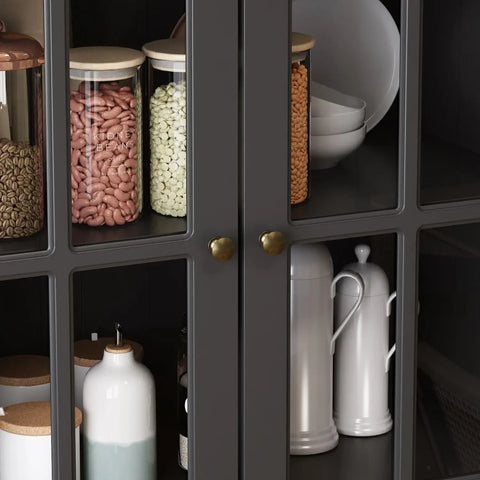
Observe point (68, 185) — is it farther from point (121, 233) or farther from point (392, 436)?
point (392, 436)

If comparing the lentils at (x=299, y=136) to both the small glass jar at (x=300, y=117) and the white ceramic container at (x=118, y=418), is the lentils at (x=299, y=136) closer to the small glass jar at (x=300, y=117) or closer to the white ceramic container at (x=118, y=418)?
the small glass jar at (x=300, y=117)

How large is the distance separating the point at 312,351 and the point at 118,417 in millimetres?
277

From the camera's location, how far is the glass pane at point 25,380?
1315 mm

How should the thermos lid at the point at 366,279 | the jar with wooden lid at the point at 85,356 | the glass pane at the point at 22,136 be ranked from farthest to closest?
the thermos lid at the point at 366,279 < the jar with wooden lid at the point at 85,356 < the glass pane at the point at 22,136

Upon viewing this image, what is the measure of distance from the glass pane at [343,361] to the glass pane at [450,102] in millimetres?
108

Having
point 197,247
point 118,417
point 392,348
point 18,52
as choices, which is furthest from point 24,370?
point 392,348

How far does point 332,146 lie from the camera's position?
1427 millimetres

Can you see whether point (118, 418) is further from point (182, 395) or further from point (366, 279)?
point (366, 279)

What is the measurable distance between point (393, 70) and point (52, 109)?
0.44m

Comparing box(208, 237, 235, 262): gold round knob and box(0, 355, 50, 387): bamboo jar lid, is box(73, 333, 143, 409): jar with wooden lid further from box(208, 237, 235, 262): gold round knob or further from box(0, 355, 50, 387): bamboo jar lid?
box(208, 237, 235, 262): gold round knob

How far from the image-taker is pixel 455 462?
5.24 ft

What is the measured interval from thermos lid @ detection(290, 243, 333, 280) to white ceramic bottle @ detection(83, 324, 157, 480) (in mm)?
230

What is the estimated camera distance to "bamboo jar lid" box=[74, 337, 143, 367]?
1.38 metres

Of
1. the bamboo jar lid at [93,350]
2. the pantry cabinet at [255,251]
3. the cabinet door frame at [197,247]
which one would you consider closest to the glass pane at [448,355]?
the pantry cabinet at [255,251]
